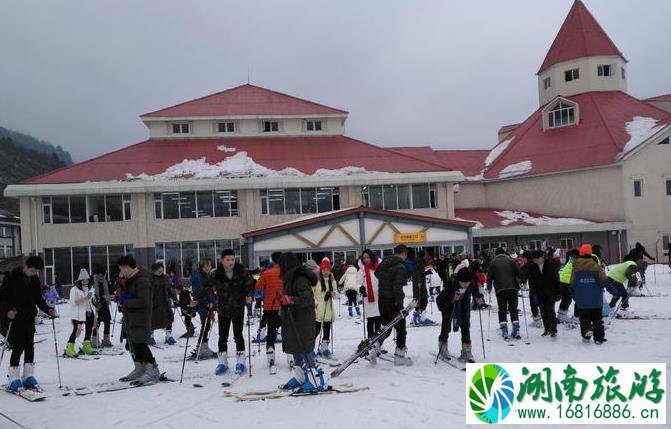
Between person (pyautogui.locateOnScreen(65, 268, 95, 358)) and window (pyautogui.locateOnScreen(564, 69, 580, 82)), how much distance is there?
150 ft

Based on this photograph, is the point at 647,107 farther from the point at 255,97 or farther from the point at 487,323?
the point at 487,323

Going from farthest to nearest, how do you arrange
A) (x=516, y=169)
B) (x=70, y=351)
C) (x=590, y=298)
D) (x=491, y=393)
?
(x=516, y=169) < (x=70, y=351) < (x=590, y=298) < (x=491, y=393)

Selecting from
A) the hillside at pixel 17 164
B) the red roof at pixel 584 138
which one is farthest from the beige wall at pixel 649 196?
the hillside at pixel 17 164

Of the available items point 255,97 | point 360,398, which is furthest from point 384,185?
point 360,398

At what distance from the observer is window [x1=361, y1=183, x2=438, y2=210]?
37281 mm

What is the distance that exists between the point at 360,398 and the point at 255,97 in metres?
37.4

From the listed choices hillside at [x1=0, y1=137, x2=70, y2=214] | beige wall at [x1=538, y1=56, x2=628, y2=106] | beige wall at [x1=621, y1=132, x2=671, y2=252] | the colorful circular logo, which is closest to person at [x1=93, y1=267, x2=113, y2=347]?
the colorful circular logo

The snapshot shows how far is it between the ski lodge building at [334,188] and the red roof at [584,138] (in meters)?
0.13

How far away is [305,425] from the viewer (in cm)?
674

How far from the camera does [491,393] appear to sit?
7074mm

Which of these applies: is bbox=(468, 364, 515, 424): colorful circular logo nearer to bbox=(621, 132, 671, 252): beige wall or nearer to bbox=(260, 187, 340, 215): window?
bbox=(260, 187, 340, 215): window

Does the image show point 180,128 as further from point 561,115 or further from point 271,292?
point 271,292

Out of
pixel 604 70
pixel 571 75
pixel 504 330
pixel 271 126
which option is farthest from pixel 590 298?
pixel 604 70

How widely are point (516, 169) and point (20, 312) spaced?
41352mm
